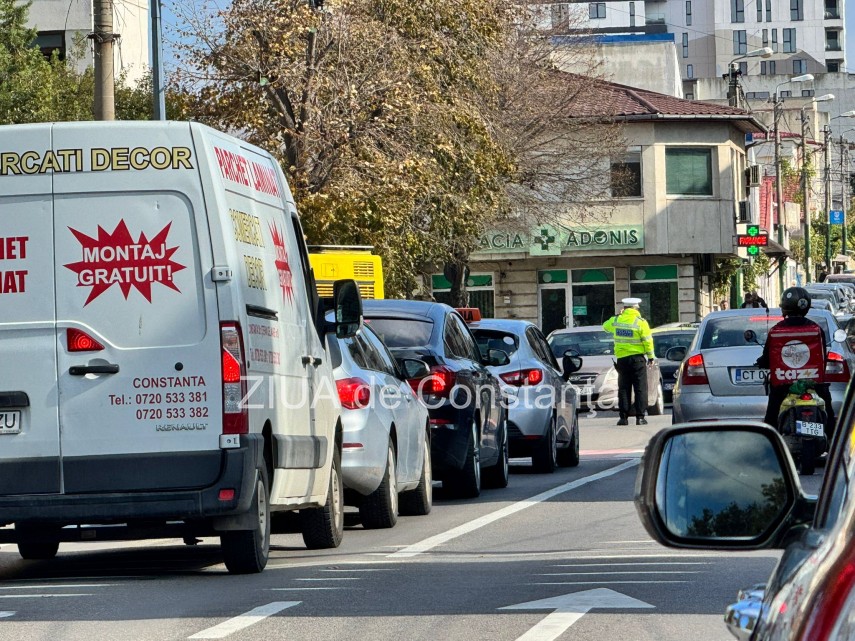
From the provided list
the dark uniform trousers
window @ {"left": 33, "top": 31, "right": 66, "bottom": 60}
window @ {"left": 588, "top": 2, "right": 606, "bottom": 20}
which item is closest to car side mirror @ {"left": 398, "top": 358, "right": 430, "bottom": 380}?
the dark uniform trousers

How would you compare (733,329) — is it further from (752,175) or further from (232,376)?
(752,175)

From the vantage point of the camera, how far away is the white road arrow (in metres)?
7.47

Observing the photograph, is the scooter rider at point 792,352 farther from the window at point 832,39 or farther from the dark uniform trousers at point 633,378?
the window at point 832,39

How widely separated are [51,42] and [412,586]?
3951 cm

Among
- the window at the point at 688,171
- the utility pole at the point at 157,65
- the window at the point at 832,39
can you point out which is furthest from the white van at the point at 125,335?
the window at the point at 832,39

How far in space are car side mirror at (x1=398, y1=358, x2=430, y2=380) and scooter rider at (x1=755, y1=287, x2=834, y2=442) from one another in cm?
285

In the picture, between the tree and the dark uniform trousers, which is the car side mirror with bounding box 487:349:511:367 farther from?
the tree

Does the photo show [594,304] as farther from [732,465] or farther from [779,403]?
[732,465]

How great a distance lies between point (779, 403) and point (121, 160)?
294 inches

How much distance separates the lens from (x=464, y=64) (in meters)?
32.0

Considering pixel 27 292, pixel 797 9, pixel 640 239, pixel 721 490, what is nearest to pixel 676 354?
pixel 27 292

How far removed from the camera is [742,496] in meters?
2.92

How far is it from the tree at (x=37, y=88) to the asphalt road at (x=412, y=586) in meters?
26.9

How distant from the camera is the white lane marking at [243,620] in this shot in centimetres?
753
